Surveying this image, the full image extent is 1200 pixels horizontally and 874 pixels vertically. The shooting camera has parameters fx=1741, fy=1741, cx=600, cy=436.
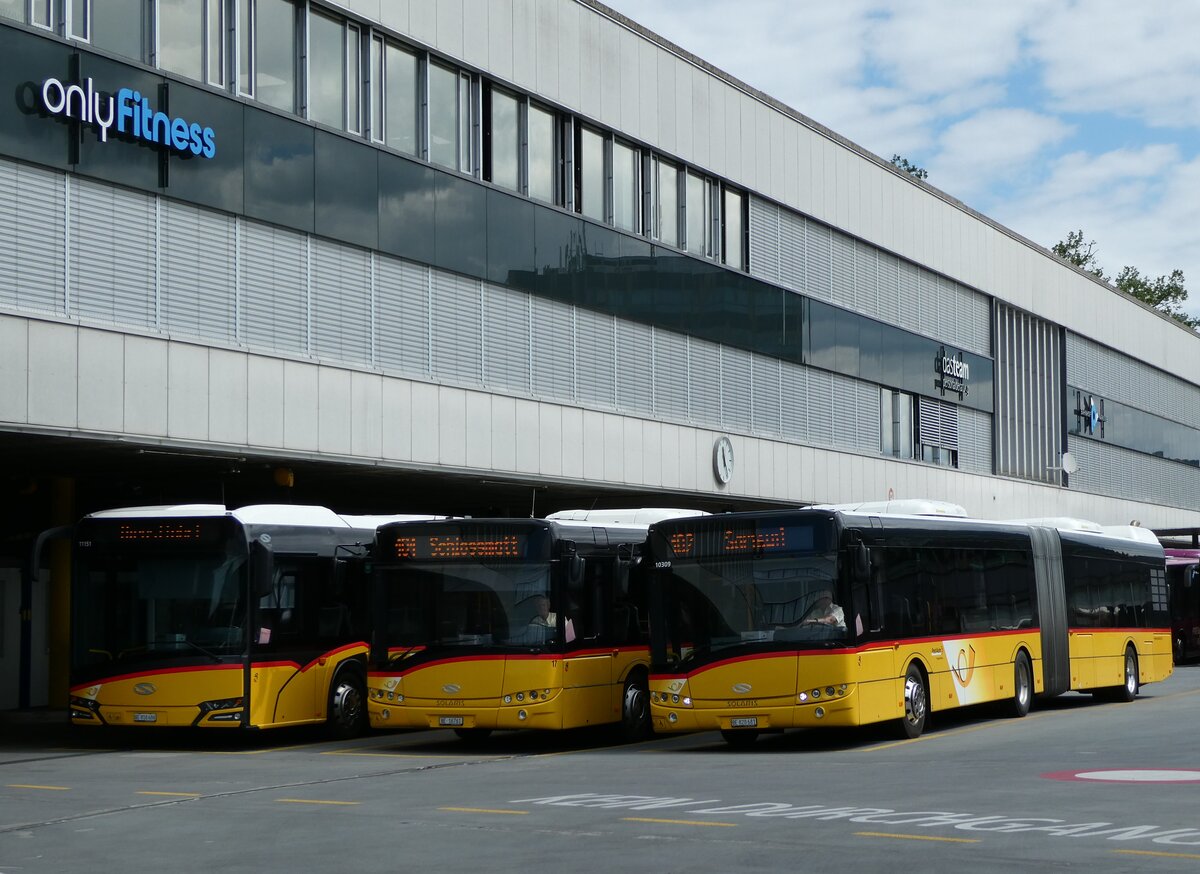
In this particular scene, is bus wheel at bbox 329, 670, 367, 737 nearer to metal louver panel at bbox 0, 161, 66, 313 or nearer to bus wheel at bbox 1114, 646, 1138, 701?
metal louver panel at bbox 0, 161, 66, 313

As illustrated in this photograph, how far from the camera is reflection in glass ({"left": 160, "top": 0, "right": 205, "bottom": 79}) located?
23.5m

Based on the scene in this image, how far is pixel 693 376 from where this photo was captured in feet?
117

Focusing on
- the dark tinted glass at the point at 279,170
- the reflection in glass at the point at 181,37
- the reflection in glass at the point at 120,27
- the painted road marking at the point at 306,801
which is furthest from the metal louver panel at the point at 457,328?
the painted road marking at the point at 306,801

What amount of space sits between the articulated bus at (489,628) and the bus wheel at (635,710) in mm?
348

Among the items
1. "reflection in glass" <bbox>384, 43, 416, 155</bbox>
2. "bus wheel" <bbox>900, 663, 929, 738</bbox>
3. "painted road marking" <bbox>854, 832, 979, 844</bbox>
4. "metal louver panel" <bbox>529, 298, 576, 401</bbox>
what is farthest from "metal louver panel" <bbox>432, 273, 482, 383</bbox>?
"painted road marking" <bbox>854, 832, 979, 844</bbox>

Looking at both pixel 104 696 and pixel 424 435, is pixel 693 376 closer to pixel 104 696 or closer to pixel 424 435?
pixel 424 435

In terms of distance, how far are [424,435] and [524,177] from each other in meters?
5.96

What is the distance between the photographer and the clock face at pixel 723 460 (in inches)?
1396

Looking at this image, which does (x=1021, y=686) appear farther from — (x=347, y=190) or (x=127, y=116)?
(x=127, y=116)

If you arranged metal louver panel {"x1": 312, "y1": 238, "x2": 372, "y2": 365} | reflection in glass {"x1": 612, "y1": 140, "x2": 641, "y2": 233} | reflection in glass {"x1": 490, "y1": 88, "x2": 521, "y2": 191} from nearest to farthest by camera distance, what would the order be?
metal louver panel {"x1": 312, "y1": 238, "x2": 372, "y2": 365}
reflection in glass {"x1": 490, "y1": 88, "x2": 521, "y2": 191}
reflection in glass {"x1": 612, "y1": 140, "x2": 641, "y2": 233}

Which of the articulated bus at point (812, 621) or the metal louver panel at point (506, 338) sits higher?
the metal louver panel at point (506, 338)

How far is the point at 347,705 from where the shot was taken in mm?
22734

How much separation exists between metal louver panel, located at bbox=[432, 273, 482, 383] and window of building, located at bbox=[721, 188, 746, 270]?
30.0 ft

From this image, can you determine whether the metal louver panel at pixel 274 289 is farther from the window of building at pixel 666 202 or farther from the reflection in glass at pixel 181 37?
the window of building at pixel 666 202
